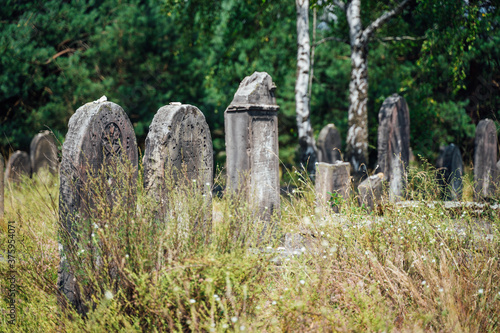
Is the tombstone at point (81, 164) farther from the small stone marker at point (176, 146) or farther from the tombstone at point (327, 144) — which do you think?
the tombstone at point (327, 144)

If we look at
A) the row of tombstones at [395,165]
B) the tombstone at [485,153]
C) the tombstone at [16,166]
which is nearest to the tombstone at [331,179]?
the row of tombstones at [395,165]

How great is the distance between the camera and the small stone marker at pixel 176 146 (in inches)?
175

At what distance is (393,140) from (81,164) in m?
5.14

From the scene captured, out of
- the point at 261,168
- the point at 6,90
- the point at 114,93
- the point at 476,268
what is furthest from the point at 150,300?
the point at 114,93

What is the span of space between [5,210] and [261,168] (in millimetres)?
3815

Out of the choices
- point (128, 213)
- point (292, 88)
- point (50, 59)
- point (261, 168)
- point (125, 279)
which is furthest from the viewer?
point (292, 88)

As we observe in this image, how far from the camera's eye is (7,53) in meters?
11.6

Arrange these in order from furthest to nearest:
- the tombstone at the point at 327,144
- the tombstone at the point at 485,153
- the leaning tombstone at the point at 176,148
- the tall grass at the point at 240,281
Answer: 1. the tombstone at the point at 327,144
2. the tombstone at the point at 485,153
3. the leaning tombstone at the point at 176,148
4. the tall grass at the point at 240,281

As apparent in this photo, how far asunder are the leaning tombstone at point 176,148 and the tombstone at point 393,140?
132 inches

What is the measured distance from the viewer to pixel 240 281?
113 inches

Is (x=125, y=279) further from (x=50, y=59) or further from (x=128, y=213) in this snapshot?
(x=50, y=59)

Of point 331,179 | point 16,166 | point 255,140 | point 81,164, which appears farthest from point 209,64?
point 81,164

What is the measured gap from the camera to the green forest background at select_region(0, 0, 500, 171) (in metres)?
10.9

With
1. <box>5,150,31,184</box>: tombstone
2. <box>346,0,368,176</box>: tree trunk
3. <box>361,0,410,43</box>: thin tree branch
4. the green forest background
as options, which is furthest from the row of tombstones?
<box>5,150,31,184</box>: tombstone
